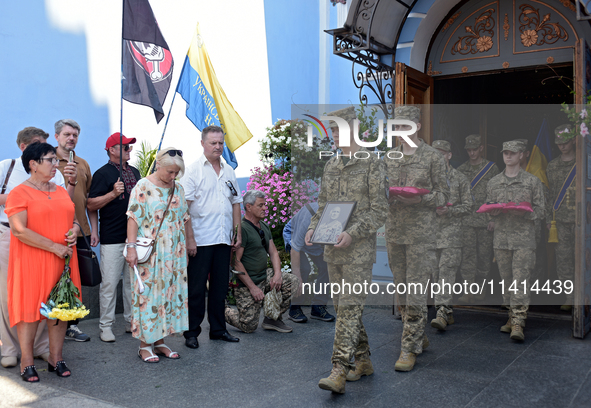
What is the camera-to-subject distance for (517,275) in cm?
548

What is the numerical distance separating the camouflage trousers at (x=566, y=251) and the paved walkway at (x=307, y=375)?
0.95 m

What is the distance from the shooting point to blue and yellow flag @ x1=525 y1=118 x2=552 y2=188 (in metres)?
7.21

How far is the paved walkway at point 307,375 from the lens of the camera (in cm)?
364

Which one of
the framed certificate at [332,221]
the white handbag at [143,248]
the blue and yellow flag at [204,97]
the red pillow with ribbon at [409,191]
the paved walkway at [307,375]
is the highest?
the blue and yellow flag at [204,97]

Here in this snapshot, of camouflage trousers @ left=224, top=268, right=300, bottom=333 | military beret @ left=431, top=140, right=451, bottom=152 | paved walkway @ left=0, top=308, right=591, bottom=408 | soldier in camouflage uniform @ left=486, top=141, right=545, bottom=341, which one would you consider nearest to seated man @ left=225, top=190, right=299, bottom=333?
camouflage trousers @ left=224, top=268, right=300, bottom=333

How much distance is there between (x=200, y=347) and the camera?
16.7ft

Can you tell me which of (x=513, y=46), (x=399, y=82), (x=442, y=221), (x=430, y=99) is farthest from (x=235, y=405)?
(x=513, y=46)

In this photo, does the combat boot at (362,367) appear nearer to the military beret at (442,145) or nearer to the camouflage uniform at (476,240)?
the military beret at (442,145)

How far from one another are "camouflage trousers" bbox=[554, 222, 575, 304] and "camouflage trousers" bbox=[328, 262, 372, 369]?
3.55 m

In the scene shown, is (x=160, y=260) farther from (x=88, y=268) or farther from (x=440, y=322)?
(x=440, y=322)

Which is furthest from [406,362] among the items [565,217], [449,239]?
[565,217]

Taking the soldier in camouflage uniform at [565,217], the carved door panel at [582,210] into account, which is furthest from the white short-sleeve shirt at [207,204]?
the soldier in camouflage uniform at [565,217]

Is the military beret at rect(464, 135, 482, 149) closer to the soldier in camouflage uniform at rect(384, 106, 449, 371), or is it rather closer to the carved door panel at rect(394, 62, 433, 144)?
the carved door panel at rect(394, 62, 433, 144)

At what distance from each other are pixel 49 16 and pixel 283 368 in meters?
5.00
